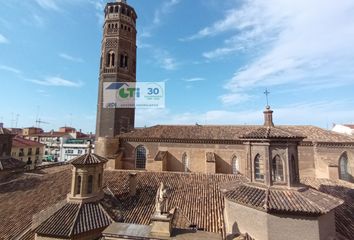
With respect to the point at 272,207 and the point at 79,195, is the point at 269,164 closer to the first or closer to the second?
the point at 272,207

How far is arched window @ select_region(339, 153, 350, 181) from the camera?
58.2 feet

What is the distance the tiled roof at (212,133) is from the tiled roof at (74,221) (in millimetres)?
11397

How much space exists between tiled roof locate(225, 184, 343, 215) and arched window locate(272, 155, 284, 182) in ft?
1.48

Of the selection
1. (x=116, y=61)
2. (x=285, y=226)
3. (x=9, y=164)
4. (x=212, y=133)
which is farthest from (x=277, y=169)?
(x=9, y=164)

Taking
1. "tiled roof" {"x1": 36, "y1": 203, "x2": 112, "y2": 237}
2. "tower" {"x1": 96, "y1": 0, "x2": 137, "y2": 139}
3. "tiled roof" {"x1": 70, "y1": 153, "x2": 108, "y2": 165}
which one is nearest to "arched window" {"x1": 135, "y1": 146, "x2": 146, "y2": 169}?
"tower" {"x1": 96, "y1": 0, "x2": 137, "y2": 139}

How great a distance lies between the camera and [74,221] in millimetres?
8984

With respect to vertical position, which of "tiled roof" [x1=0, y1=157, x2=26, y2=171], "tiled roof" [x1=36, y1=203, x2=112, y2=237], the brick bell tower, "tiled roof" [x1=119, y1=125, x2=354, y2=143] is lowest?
"tiled roof" [x1=36, y1=203, x2=112, y2=237]

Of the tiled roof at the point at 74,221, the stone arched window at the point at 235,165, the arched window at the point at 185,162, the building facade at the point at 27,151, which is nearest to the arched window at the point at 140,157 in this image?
the arched window at the point at 185,162

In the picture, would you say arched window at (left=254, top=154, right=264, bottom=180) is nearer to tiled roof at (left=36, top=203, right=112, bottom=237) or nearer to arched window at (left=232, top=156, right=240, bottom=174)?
tiled roof at (left=36, top=203, right=112, bottom=237)

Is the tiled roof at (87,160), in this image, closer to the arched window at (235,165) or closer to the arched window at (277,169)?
the arched window at (277,169)

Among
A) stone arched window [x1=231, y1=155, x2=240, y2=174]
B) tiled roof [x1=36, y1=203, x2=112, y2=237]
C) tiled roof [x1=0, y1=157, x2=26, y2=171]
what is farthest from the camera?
stone arched window [x1=231, y1=155, x2=240, y2=174]

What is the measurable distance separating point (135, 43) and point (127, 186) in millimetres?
20231

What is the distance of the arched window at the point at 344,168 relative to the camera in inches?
698

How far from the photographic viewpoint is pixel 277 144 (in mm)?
8805
